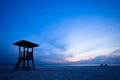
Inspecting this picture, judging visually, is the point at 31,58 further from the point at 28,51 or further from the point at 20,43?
the point at 20,43

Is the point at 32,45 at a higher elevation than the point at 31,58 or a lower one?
higher

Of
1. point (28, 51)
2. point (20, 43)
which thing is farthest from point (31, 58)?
point (20, 43)

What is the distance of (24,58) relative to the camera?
25062 mm

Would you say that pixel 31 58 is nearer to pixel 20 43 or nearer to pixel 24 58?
pixel 24 58

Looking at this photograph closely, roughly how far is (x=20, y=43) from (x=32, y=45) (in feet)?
7.03

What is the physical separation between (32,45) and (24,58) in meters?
2.52

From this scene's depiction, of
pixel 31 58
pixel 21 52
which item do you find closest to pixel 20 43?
pixel 21 52

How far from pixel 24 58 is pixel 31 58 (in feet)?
5.15

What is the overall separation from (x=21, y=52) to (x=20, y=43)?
160cm

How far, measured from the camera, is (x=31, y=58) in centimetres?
2633

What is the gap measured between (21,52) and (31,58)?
222 centimetres

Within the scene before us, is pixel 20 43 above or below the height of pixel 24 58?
above

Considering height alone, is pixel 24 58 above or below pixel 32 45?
below

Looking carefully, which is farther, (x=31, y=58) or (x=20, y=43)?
(x=31, y=58)
